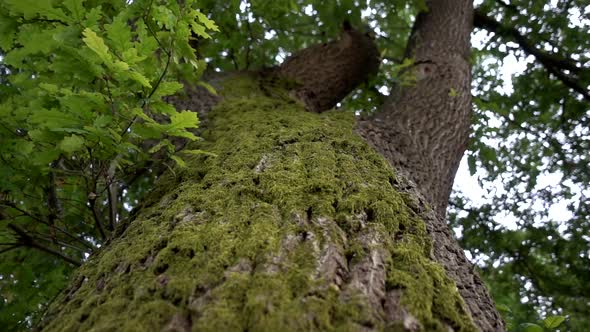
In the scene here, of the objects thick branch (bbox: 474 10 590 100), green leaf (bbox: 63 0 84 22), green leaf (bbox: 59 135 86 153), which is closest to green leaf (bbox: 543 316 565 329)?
green leaf (bbox: 59 135 86 153)

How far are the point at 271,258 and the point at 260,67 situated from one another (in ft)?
11.5

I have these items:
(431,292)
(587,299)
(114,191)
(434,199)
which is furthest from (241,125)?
(587,299)

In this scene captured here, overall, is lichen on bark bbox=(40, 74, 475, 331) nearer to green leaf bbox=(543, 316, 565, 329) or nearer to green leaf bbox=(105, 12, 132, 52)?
green leaf bbox=(105, 12, 132, 52)

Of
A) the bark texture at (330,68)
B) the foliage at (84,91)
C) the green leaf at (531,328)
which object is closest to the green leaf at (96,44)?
the foliage at (84,91)

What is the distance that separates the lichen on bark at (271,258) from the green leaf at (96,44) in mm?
595

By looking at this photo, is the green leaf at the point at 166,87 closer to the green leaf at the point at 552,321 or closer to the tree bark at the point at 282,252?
the tree bark at the point at 282,252

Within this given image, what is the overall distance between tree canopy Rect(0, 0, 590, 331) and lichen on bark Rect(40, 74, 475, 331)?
1.10 ft

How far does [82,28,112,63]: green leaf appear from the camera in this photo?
4.45 feet

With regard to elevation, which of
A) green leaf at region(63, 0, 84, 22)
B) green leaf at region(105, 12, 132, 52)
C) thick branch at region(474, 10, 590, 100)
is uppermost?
thick branch at region(474, 10, 590, 100)

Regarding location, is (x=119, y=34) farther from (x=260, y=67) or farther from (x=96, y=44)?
(x=260, y=67)

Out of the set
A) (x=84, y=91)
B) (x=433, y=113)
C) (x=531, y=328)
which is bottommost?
(x=531, y=328)

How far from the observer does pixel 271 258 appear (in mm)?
1190

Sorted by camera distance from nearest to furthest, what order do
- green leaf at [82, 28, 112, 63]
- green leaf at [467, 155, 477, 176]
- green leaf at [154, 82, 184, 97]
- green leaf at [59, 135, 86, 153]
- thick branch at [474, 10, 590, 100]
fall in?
1. green leaf at [82, 28, 112, 63]
2. green leaf at [59, 135, 86, 153]
3. green leaf at [154, 82, 184, 97]
4. green leaf at [467, 155, 477, 176]
5. thick branch at [474, 10, 590, 100]

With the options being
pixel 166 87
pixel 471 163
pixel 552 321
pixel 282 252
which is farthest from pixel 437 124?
pixel 282 252
